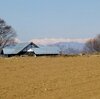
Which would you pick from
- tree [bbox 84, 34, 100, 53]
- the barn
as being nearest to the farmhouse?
the barn

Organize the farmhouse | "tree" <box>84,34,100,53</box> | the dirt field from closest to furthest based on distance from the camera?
the dirt field
the farmhouse
"tree" <box>84,34,100,53</box>

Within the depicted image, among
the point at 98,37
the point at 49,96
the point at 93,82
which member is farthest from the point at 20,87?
the point at 98,37

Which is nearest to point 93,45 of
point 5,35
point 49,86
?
point 5,35

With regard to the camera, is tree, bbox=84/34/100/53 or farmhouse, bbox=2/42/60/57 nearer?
farmhouse, bbox=2/42/60/57

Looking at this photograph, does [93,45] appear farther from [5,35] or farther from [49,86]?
[49,86]

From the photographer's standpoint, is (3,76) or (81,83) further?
(3,76)

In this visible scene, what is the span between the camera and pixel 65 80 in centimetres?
1484

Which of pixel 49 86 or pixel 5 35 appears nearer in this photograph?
pixel 49 86

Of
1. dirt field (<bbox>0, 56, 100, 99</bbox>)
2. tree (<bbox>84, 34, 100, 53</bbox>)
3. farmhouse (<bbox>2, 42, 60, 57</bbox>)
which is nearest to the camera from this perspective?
dirt field (<bbox>0, 56, 100, 99</bbox>)

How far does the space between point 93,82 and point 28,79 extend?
252 centimetres

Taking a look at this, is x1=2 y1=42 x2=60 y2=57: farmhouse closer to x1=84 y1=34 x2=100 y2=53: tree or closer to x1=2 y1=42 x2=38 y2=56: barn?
x1=2 y1=42 x2=38 y2=56: barn

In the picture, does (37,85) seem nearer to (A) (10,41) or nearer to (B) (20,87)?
(B) (20,87)

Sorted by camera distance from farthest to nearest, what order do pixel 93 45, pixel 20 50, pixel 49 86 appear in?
1. pixel 93 45
2. pixel 20 50
3. pixel 49 86

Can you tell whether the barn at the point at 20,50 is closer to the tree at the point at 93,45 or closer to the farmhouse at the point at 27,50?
the farmhouse at the point at 27,50
